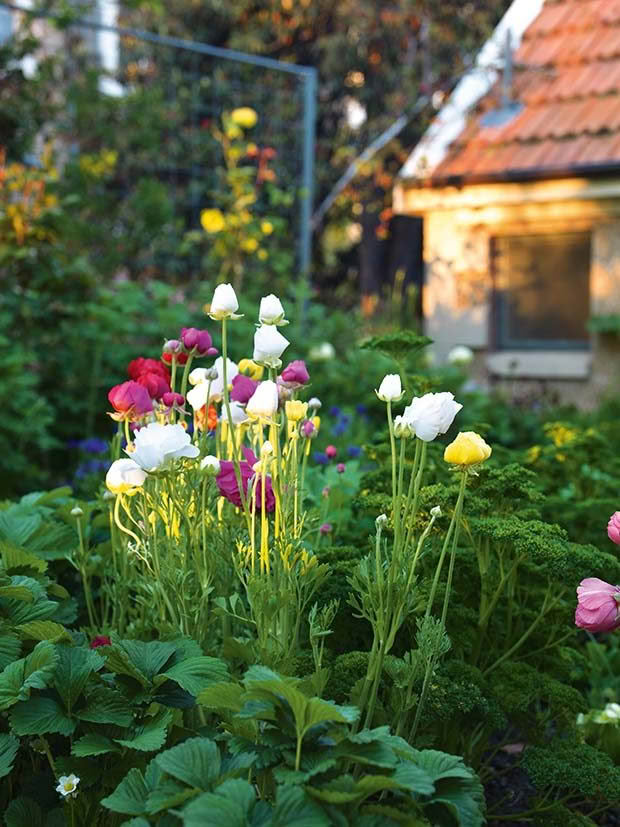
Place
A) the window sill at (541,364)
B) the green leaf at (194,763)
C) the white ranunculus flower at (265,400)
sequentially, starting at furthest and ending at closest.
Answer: the window sill at (541,364) → the white ranunculus flower at (265,400) → the green leaf at (194,763)

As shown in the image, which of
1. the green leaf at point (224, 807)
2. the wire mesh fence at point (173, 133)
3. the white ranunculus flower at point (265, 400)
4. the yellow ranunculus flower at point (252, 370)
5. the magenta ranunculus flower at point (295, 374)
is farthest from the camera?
the wire mesh fence at point (173, 133)

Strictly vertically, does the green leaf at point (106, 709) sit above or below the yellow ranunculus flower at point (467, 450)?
below

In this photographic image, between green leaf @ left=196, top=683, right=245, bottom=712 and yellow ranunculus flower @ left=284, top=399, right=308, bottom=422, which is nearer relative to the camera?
green leaf @ left=196, top=683, right=245, bottom=712

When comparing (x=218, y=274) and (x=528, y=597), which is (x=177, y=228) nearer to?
(x=218, y=274)

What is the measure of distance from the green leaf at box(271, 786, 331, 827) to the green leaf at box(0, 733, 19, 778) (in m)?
0.50

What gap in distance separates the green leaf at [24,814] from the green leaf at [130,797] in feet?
0.93

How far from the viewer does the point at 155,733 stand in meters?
1.69

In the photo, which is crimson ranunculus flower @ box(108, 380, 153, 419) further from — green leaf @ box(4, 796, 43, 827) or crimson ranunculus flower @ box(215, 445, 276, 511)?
green leaf @ box(4, 796, 43, 827)

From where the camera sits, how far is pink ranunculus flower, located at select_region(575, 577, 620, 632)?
1791mm

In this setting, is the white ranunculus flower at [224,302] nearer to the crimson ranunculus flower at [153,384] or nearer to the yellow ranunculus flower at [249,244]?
the crimson ranunculus flower at [153,384]

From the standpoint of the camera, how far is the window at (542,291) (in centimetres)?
735

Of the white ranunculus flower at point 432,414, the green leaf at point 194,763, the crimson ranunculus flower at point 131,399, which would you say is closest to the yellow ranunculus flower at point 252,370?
the crimson ranunculus flower at point 131,399

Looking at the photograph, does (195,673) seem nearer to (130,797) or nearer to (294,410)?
(130,797)

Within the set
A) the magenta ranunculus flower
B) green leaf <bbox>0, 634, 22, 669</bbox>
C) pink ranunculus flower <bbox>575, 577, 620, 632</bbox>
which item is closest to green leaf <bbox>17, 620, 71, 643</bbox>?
green leaf <bbox>0, 634, 22, 669</bbox>
